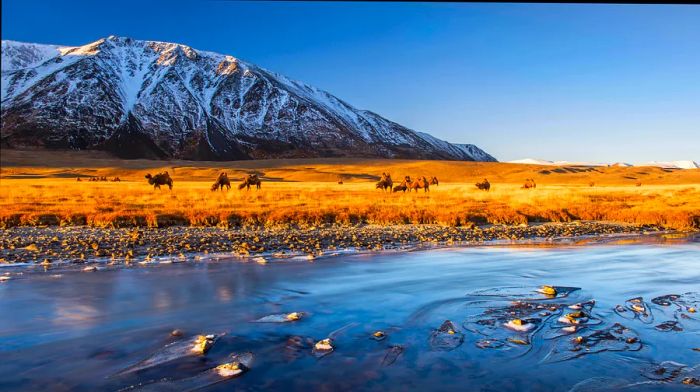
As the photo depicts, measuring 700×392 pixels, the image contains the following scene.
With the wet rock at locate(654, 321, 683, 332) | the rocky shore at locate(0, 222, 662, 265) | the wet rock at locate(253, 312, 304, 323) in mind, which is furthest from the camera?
the rocky shore at locate(0, 222, 662, 265)

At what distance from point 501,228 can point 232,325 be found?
18.9 metres

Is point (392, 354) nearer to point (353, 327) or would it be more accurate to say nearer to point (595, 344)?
point (353, 327)

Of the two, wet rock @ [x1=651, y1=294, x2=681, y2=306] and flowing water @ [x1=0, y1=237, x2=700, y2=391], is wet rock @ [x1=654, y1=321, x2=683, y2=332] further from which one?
wet rock @ [x1=651, y1=294, x2=681, y2=306]

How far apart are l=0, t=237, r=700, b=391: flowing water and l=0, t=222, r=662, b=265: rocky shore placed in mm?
2357

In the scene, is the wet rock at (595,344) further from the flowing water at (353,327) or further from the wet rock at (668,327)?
the wet rock at (668,327)

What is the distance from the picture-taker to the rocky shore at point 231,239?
1652 centimetres

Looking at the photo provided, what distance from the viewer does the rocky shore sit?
1652 cm

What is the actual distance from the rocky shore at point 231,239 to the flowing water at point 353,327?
7.73 feet

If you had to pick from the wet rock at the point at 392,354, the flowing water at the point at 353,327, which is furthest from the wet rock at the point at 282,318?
the wet rock at the point at 392,354

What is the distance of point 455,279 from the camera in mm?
13555

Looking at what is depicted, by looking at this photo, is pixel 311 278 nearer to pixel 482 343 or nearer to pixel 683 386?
pixel 482 343

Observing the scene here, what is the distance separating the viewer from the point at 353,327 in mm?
9328

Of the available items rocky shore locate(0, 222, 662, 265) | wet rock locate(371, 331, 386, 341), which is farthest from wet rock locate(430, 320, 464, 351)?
rocky shore locate(0, 222, 662, 265)

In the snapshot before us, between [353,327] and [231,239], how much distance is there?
11.7 meters
